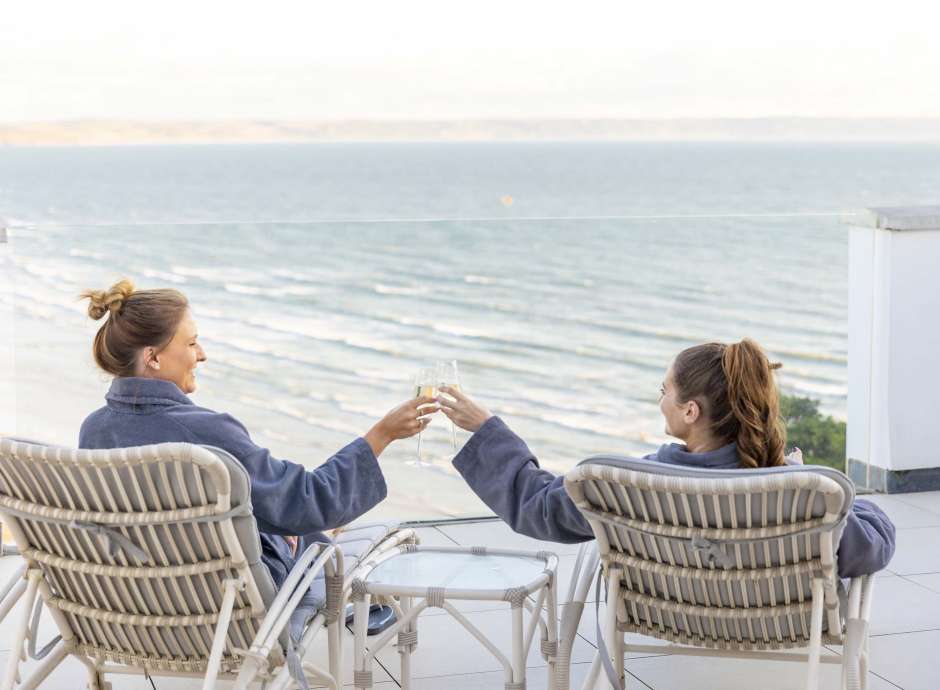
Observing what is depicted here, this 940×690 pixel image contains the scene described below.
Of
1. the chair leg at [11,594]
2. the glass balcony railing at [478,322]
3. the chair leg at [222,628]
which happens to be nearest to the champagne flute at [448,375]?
the chair leg at [222,628]

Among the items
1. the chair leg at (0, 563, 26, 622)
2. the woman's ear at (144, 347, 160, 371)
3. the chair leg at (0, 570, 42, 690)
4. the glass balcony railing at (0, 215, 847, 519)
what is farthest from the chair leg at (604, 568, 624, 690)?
the glass balcony railing at (0, 215, 847, 519)

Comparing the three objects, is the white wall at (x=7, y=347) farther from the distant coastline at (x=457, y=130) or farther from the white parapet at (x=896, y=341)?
the distant coastline at (x=457, y=130)

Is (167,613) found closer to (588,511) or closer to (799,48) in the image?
(588,511)

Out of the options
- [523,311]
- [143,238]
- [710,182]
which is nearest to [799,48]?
[710,182]

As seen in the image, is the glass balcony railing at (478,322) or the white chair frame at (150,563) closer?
the white chair frame at (150,563)

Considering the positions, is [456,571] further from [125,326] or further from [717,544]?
[125,326]

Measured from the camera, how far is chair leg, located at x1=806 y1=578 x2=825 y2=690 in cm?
251

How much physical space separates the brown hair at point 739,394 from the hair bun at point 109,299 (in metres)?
1.17

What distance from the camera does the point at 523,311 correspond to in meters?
23.4

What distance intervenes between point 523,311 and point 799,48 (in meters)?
18.0

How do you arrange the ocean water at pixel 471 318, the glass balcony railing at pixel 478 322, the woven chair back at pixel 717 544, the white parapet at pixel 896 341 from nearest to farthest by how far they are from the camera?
the woven chair back at pixel 717 544
the white parapet at pixel 896 341
the ocean water at pixel 471 318
the glass balcony railing at pixel 478 322

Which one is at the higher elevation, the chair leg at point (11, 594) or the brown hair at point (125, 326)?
the brown hair at point (125, 326)

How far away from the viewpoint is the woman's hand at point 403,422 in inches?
110

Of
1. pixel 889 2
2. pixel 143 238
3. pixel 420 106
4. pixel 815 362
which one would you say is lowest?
pixel 815 362
